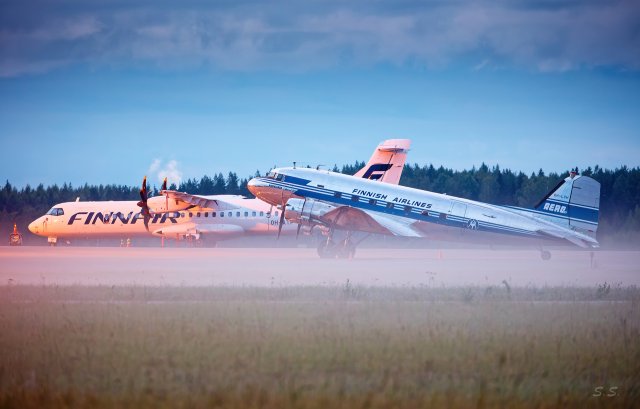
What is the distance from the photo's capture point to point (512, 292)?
2972 centimetres

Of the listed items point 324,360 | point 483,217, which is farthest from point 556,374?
point 483,217

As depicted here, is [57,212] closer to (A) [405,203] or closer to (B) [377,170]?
(B) [377,170]

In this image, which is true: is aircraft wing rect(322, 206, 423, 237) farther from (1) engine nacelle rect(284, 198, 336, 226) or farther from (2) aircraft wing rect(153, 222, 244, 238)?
(2) aircraft wing rect(153, 222, 244, 238)

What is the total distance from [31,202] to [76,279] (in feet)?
297

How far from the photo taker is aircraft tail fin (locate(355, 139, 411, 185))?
70.2 meters

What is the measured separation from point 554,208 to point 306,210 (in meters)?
14.9

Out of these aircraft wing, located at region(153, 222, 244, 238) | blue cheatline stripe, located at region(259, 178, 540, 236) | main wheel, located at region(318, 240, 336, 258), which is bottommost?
main wheel, located at region(318, 240, 336, 258)

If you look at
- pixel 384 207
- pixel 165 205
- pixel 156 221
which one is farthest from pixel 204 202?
pixel 384 207

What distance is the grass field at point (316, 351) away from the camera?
537 inches

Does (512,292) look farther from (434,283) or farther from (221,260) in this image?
(221,260)

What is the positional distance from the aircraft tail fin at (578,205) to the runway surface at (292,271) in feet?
8.02

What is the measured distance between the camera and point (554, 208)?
158 feet

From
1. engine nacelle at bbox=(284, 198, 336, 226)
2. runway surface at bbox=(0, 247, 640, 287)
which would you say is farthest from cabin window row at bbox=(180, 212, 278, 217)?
engine nacelle at bbox=(284, 198, 336, 226)

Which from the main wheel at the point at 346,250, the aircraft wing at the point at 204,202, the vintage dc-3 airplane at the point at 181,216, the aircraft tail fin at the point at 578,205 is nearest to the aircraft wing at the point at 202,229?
the vintage dc-3 airplane at the point at 181,216
